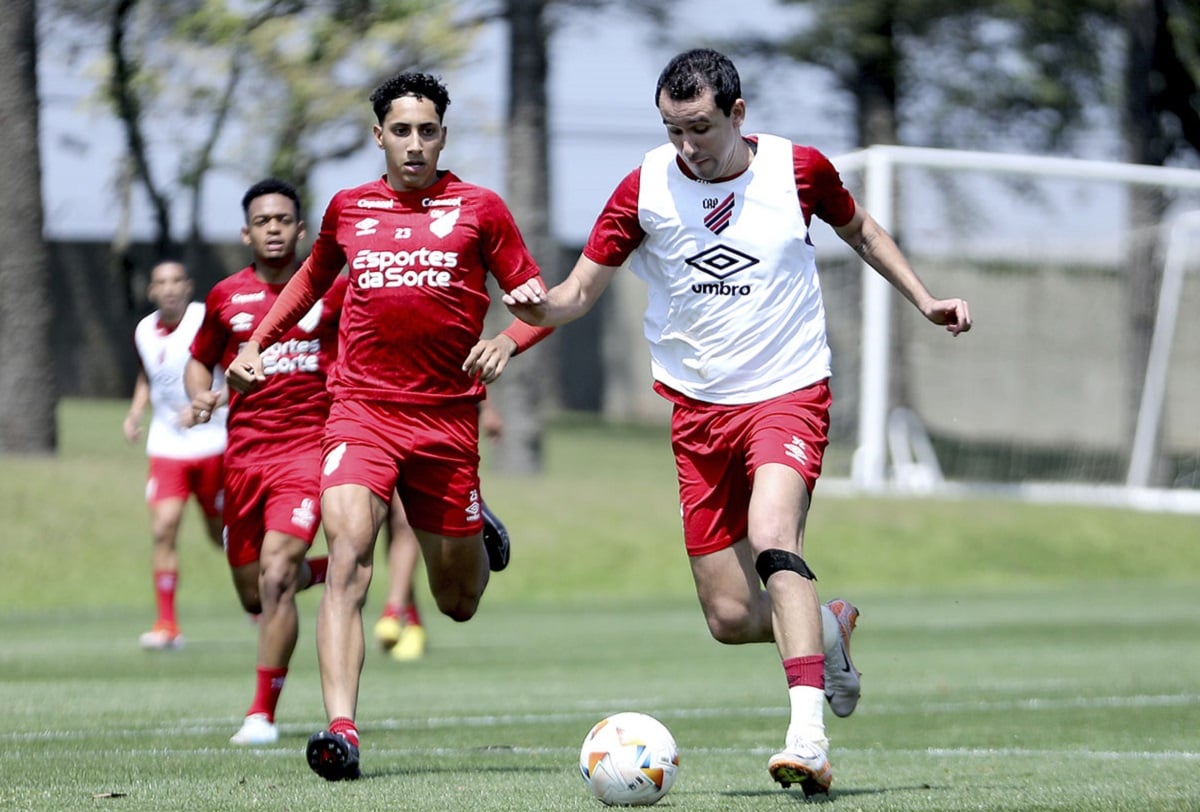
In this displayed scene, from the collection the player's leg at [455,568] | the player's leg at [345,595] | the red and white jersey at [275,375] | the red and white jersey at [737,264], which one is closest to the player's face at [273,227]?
the red and white jersey at [275,375]

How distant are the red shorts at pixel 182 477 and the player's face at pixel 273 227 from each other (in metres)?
5.27

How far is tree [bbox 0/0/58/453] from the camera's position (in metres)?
21.8

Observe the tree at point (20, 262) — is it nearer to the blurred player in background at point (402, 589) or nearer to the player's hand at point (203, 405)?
the blurred player in background at point (402, 589)

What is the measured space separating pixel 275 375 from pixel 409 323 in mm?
Answer: 1734

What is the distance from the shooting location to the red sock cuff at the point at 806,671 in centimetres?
618

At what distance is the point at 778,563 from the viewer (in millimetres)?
6375

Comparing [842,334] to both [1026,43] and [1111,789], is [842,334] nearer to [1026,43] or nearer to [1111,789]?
[1026,43]

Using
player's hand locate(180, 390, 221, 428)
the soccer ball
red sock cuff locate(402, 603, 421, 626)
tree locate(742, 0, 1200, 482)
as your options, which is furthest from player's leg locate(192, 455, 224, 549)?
tree locate(742, 0, 1200, 482)

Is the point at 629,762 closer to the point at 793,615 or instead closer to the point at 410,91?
the point at 793,615

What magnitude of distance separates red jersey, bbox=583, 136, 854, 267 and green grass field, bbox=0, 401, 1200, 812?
1863 mm

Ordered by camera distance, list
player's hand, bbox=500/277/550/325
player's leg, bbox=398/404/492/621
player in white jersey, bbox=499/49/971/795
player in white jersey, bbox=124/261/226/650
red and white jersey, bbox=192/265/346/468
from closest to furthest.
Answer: player in white jersey, bbox=499/49/971/795
player's hand, bbox=500/277/550/325
player's leg, bbox=398/404/492/621
red and white jersey, bbox=192/265/346/468
player in white jersey, bbox=124/261/226/650

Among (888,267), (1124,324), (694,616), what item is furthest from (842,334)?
(888,267)

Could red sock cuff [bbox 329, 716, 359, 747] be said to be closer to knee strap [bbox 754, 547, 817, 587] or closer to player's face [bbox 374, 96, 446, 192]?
knee strap [bbox 754, 547, 817, 587]

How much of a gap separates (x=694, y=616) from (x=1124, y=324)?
12.8 m
